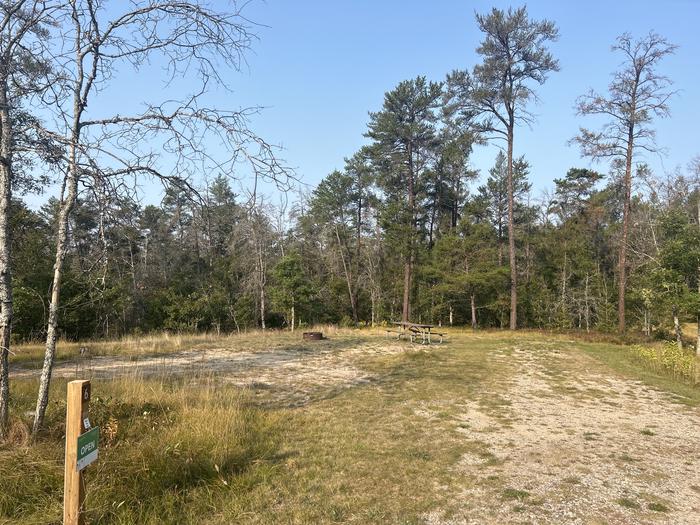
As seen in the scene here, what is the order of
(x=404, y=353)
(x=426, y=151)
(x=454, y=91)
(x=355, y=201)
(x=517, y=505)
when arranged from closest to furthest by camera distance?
(x=517, y=505) → (x=404, y=353) → (x=454, y=91) → (x=426, y=151) → (x=355, y=201)

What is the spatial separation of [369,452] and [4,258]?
3.74m

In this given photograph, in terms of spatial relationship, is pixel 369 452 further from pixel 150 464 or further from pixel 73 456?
pixel 73 456

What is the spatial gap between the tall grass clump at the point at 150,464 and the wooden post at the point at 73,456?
1.19ft

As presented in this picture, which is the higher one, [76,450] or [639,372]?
[76,450]

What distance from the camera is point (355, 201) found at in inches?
1307

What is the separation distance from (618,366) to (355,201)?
80.7 feet

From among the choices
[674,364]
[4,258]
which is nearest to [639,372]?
[674,364]

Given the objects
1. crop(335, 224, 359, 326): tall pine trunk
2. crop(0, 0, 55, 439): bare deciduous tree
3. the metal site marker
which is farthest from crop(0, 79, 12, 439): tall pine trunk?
crop(335, 224, 359, 326): tall pine trunk

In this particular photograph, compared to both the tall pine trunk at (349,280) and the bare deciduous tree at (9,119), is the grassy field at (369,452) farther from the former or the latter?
the tall pine trunk at (349,280)

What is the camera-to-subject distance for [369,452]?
14.2ft

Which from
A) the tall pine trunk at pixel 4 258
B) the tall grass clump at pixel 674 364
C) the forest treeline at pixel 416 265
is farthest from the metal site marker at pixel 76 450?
the forest treeline at pixel 416 265

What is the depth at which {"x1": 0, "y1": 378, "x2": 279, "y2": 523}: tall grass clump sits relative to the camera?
282cm

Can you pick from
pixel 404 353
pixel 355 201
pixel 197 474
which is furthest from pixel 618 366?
pixel 355 201

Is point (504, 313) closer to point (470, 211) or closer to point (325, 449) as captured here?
point (470, 211)
